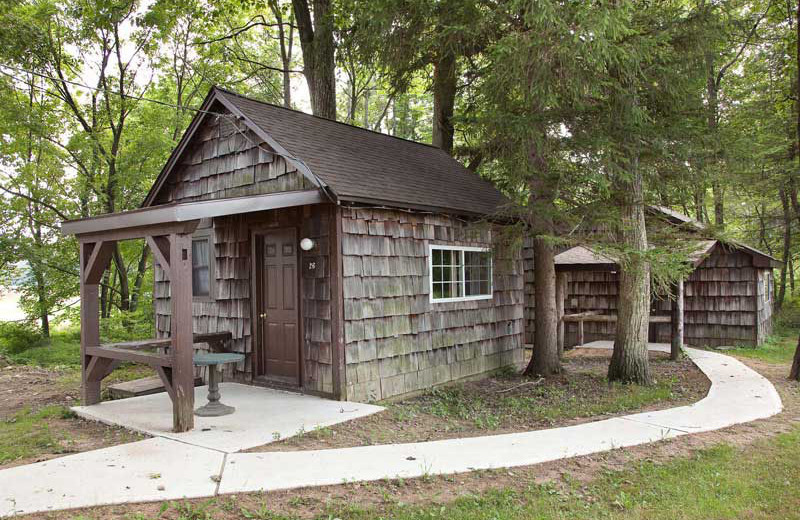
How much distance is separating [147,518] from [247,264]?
16.0 ft

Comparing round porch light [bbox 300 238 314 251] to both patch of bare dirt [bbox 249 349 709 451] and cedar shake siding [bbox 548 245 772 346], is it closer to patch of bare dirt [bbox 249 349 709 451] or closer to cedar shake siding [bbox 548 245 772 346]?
patch of bare dirt [bbox 249 349 709 451]

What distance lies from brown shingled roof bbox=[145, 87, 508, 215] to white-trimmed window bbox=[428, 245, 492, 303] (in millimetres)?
671

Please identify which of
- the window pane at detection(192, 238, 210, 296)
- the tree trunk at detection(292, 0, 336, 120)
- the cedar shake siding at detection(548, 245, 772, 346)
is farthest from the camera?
the tree trunk at detection(292, 0, 336, 120)

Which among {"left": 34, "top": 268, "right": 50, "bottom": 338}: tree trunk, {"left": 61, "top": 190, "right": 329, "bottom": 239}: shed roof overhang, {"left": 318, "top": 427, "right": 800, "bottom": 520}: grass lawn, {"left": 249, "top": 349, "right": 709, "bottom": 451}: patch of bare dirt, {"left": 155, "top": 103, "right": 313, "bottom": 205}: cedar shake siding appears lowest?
{"left": 249, "top": 349, "right": 709, "bottom": 451}: patch of bare dirt

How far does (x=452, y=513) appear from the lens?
3.76 m

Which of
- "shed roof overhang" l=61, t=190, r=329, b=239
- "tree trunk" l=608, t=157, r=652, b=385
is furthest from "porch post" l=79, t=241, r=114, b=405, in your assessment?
"tree trunk" l=608, t=157, r=652, b=385

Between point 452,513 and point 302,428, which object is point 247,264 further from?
point 452,513

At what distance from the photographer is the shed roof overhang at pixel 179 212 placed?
544 centimetres

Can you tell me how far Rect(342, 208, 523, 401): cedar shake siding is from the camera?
711cm

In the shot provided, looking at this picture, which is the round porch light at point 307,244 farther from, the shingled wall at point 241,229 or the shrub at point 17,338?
the shrub at point 17,338

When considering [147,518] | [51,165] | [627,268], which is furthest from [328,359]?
[51,165]

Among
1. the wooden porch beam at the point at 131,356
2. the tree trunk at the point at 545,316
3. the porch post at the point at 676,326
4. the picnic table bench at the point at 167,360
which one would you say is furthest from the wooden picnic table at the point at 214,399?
the porch post at the point at 676,326

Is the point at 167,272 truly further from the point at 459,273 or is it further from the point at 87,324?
the point at 459,273

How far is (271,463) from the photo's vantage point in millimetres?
4668
